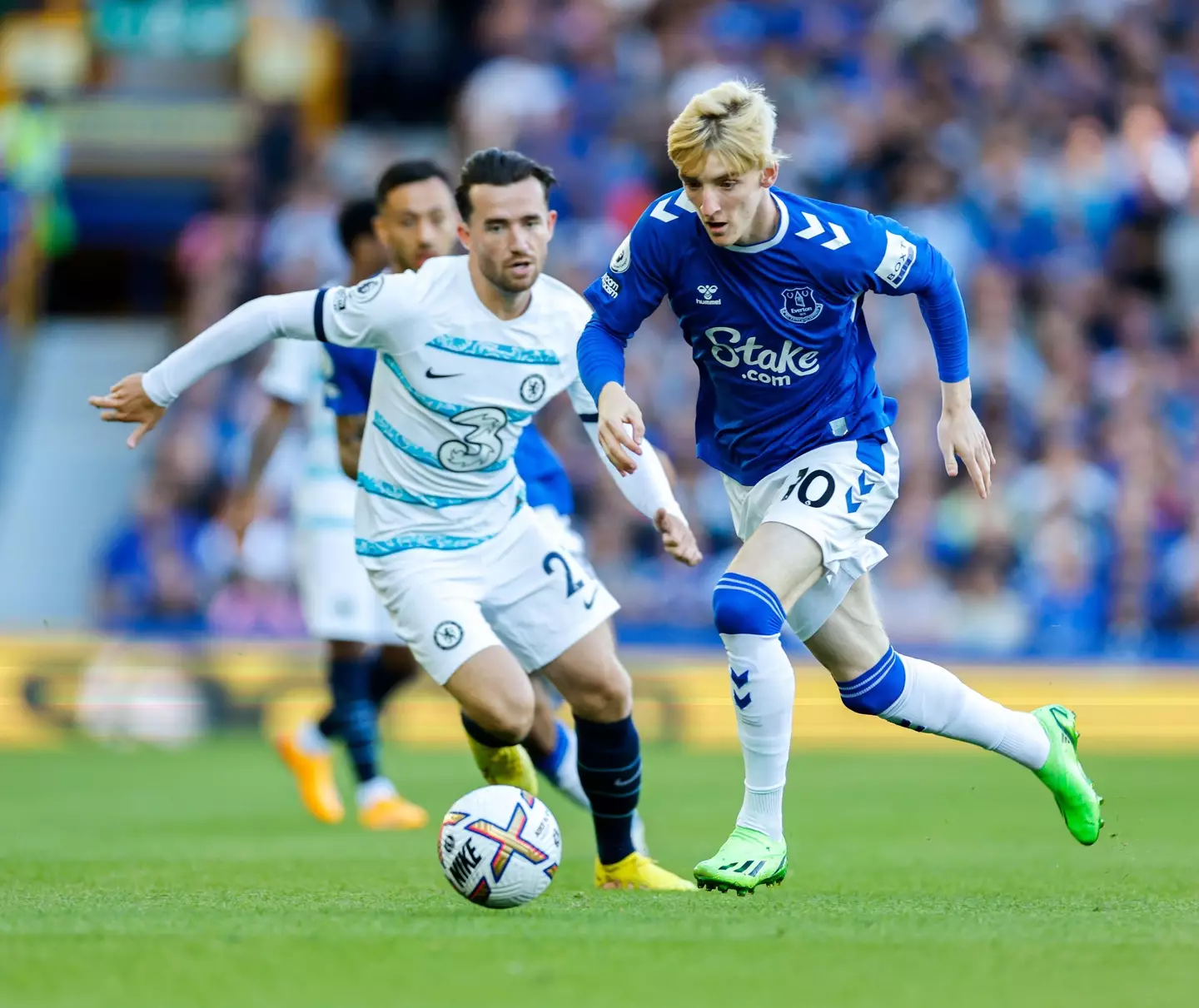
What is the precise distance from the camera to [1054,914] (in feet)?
19.0

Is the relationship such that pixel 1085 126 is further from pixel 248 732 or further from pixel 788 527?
pixel 788 527

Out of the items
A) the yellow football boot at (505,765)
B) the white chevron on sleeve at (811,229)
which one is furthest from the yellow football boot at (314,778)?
the white chevron on sleeve at (811,229)

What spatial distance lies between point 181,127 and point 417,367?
15.2 metres

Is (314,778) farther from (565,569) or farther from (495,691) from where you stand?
(495,691)

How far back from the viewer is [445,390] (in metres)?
6.86

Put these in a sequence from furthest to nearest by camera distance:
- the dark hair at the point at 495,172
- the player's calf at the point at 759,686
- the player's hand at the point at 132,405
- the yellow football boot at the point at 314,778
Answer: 1. the yellow football boot at the point at 314,778
2. the dark hair at the point at 495,172
3. the player's hand at the point at 132,405
4. the player's calf at the point at 759,686

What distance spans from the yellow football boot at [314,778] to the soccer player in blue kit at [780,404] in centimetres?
411

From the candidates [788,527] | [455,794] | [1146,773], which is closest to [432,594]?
[788,527]

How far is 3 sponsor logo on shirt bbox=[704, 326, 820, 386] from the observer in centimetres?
643

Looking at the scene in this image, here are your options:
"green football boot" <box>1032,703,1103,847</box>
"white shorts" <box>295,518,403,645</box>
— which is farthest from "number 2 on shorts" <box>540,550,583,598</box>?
"white shorts" <box>295,518,403,645</box>

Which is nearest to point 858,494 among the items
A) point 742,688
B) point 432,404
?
point 742,688

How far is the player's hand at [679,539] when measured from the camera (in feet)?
20.7

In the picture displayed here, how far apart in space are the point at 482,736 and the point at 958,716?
1712mm

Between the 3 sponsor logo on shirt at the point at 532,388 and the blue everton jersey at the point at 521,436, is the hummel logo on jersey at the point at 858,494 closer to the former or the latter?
the 3 sponsor logo on shirt at the point at 532,388
